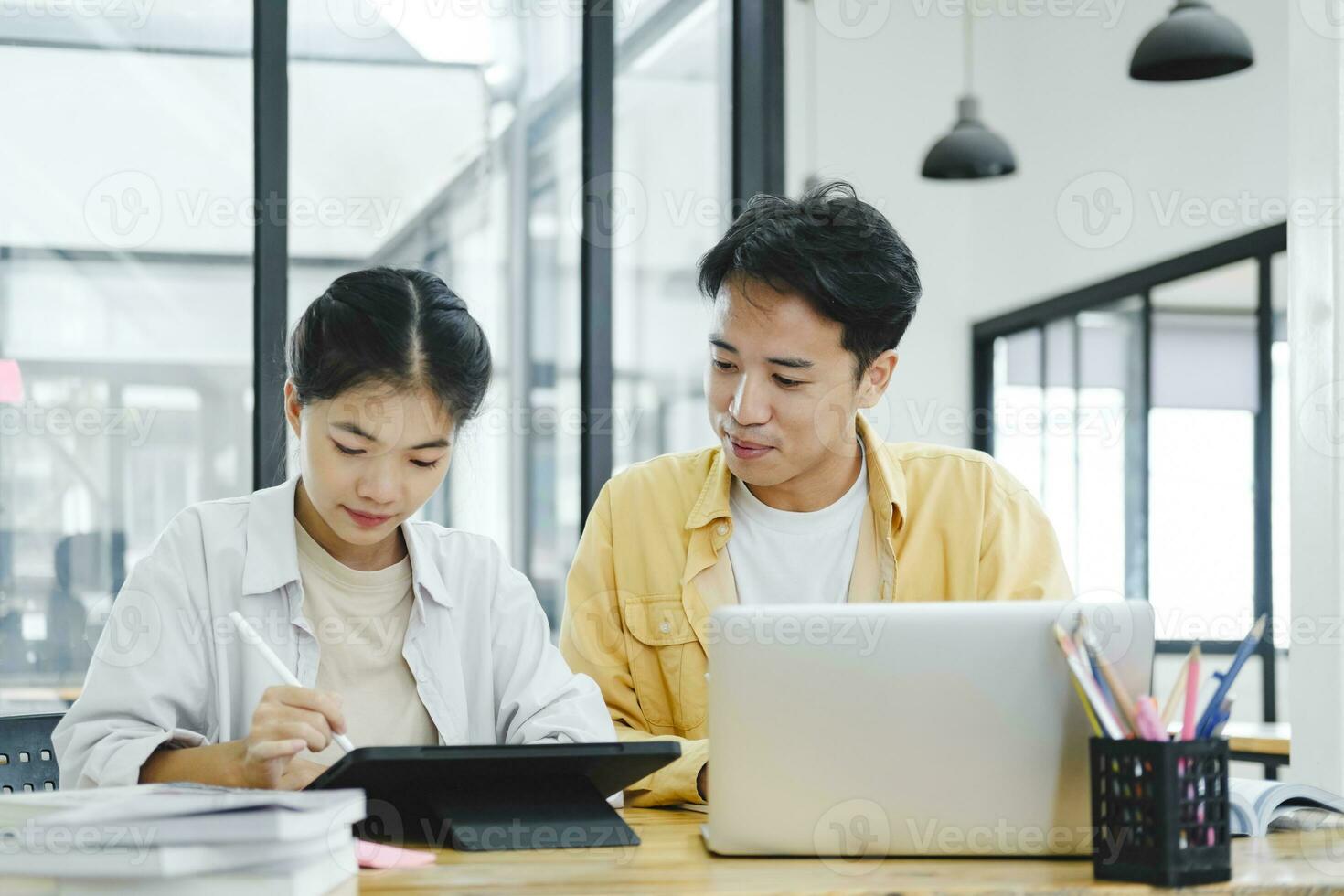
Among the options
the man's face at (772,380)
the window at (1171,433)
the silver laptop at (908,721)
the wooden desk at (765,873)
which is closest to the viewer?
the wooden desk at (765,873)

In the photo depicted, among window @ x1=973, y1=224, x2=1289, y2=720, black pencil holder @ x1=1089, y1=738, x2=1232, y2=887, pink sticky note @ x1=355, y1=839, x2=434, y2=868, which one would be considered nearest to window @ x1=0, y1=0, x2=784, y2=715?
pink sticky note @ x1=355, y1=839, x2=434, y2=868

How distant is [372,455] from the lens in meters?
1.52

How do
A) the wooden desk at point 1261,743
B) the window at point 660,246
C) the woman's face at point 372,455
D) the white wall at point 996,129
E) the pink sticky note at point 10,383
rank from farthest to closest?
the white wall at point 996,129, the window at point 660,246, the pink sticky note at point 10,383, the wooden desk at point 1261,743, the woman's face at point 372,455

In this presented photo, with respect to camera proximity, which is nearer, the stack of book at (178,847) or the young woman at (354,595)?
the stack of book at (178,847)

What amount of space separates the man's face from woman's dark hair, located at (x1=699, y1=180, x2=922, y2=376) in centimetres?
2

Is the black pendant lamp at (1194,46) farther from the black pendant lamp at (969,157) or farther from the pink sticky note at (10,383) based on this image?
the pink sticky note at (10,383)

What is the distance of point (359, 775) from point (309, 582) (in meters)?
0.47

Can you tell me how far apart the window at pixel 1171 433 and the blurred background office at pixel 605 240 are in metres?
0.02

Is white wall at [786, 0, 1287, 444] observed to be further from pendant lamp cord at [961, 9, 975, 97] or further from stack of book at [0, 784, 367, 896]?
stack of book at [0, 784, 367, 896]

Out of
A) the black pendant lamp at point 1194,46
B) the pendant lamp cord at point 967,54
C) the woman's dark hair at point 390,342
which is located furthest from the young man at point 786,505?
the pendant lamp cord at point 967,54

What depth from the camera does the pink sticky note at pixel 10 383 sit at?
327 centimetres

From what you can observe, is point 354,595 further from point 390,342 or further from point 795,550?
point 795,550

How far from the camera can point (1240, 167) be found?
535cm

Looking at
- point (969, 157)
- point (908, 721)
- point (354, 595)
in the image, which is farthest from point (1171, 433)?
point (908, 721)
